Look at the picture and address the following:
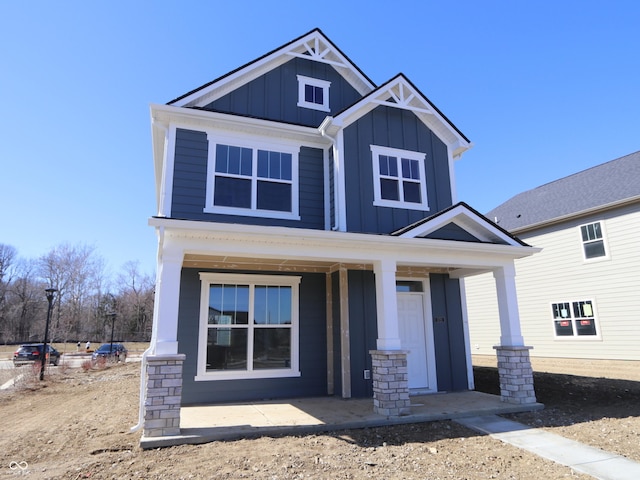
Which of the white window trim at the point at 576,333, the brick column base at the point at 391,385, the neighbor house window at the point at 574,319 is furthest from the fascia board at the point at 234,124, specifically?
the neighbor house window at the point at 574,319

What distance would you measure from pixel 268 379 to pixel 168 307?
3.33m

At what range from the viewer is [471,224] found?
7.75 meters

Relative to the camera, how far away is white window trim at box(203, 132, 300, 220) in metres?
7.97

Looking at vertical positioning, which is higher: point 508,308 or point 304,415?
point 508,308

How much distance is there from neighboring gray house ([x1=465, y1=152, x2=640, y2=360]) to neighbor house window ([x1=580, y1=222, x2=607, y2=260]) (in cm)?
3

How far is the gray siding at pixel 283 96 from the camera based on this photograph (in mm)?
9005

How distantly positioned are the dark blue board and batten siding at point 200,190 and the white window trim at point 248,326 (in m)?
1.17

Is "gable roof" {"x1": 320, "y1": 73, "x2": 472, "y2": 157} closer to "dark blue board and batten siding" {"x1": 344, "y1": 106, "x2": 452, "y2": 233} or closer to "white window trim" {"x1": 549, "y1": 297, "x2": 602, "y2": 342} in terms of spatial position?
"dark blue board and batten siding" {"x1": 344, "y1": 106, "x2": 452, "y2": 233}

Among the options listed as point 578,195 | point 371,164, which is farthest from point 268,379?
point 578,195

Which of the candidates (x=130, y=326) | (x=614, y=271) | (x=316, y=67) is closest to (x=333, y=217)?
(x=316, y=67)

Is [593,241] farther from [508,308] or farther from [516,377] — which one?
[516,377]

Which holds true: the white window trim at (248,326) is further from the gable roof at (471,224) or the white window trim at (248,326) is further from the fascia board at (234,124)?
the fascia board at (234,124)

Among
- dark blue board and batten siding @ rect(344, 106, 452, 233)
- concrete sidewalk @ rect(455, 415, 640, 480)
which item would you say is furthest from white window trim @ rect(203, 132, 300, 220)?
concrete sidewalk @ rect(455, 415, 640, 480)

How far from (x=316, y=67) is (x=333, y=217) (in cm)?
426
